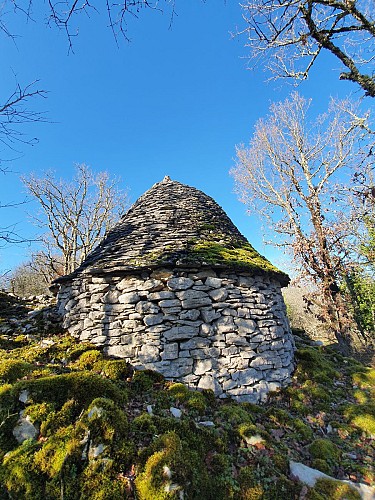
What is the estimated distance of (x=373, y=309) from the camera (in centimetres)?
1310

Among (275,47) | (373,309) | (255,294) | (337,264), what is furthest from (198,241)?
(373,309)

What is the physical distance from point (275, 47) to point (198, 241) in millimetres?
4058

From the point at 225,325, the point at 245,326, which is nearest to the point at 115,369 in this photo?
the point at 225,325

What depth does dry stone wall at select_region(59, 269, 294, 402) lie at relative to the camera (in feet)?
15.2

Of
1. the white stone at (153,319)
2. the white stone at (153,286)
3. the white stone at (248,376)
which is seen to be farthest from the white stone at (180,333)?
the white stone at (248,376)

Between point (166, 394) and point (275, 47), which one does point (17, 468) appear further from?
point (275, 47)

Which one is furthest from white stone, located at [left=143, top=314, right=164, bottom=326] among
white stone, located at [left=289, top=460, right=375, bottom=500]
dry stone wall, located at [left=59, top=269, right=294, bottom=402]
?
white stone, located at [left=289, top=460, right=375, bottom=500]

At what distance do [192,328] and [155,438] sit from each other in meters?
2.13

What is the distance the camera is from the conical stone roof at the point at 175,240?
524cm

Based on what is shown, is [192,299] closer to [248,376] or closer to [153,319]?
[153,319]

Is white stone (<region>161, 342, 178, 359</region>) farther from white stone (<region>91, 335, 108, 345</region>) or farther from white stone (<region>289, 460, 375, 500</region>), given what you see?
white stone (<region>289, 460, 375, 500</region>)

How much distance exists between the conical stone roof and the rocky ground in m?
1.95

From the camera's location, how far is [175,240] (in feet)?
19.7

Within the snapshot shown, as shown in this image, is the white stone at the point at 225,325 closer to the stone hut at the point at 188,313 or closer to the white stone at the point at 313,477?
the stone hut at the point at 188,313
